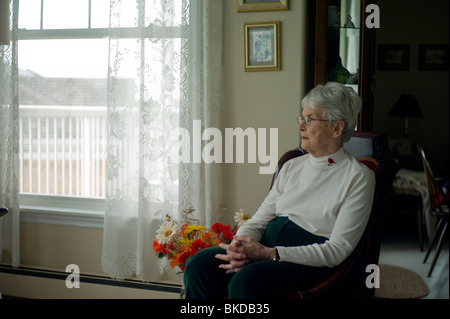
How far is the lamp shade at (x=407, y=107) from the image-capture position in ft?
17.9

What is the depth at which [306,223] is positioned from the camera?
1.87m

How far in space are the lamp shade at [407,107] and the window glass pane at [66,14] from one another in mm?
3768

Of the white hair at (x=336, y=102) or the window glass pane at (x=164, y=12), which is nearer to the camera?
the white hair at (x=336, y=102)

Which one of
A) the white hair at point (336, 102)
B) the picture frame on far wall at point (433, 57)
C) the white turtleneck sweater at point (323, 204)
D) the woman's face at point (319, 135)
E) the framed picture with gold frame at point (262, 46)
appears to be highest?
the picture frame on far wall at point (433, 57)

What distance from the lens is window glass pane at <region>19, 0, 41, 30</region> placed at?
311cm

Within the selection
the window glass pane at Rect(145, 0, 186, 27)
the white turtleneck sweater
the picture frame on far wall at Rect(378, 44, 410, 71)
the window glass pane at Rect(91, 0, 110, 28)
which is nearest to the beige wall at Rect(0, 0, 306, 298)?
the window glass pane at Rect(145, 0, 186, 27)

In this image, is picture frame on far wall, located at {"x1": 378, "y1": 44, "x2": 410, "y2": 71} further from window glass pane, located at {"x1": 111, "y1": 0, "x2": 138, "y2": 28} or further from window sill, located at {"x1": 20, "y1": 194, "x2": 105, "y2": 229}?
window sill, located at {"x1": 20, "y1": 194, "x2": 105, "y2": 229}

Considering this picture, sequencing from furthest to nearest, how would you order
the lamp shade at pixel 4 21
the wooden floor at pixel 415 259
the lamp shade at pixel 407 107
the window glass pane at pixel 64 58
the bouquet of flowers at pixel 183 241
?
the lamp shade at pixel 407 107, the wooden floor at pixel 415 259, the window glass pane at pixel 64 58, the lamp shade at pixel 4 21, the bouquet of flowers at pixel 183 241

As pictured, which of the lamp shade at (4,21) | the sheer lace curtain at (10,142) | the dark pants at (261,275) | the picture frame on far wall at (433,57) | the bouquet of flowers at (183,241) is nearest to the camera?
the dark pants at (261,275)

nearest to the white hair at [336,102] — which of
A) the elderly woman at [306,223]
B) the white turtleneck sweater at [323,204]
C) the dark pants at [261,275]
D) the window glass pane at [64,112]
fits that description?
the elderly woman at [306,223]

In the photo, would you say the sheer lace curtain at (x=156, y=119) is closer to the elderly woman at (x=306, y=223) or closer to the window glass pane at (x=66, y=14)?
the window glass pane at (x=66, y=14)

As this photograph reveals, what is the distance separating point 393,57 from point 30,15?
Answer: 423cm
